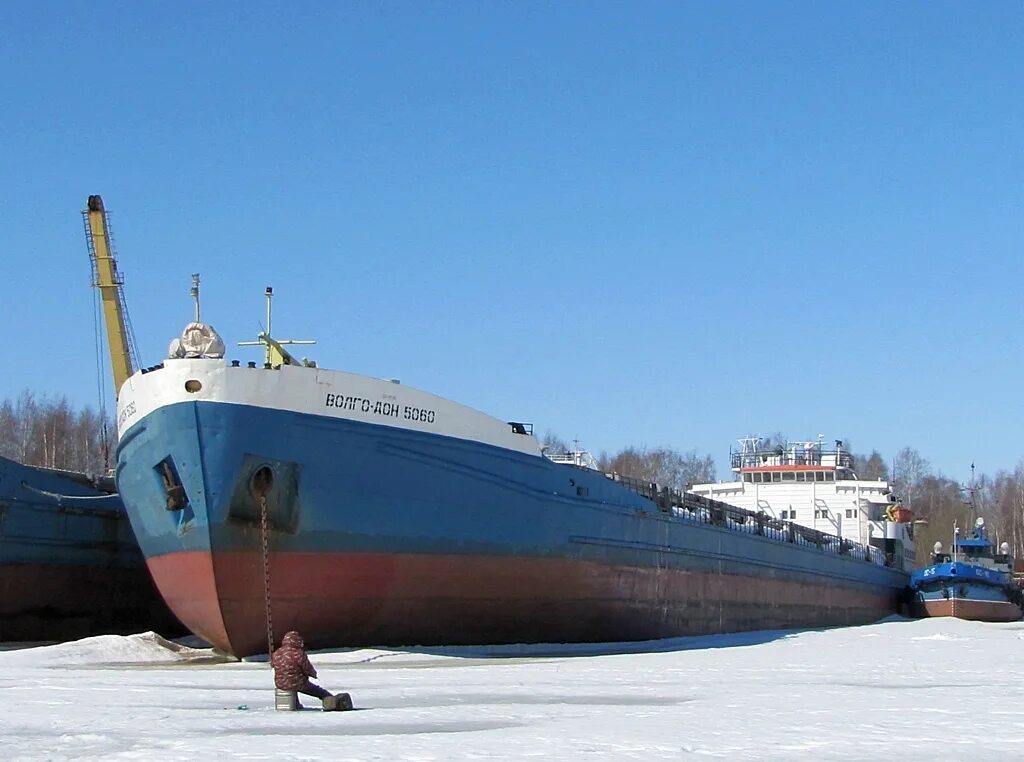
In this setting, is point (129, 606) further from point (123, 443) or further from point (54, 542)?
point (123, 443)

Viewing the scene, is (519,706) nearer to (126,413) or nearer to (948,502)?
(126,413)

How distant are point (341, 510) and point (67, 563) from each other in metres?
8.60

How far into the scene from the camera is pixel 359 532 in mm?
18594

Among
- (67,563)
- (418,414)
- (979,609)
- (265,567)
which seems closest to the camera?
(265,567)

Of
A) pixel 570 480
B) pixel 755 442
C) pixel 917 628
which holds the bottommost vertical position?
pixel 917 628

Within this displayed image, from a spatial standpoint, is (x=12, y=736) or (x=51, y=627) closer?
(x=12, y=736)

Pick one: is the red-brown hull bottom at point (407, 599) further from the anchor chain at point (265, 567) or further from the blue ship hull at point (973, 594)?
the blue ship hull at point (973, 594)

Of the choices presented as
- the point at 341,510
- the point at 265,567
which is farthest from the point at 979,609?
the point at 265,567

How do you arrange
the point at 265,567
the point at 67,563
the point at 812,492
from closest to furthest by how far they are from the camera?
the point at 265,567 < the point at 67,563 < the point at 812,492

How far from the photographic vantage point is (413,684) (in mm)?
14484

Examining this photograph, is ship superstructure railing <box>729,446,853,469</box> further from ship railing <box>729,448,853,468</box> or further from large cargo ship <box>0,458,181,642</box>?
large cargo ship <box>0,458,181,642</box>

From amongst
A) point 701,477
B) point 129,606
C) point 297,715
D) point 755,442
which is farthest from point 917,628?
point 701,477

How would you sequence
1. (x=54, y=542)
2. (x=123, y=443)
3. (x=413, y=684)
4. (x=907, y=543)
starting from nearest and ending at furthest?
(x=413, y=684), (x=123, y=443), (x=54, y=542), (x=907, y=543)

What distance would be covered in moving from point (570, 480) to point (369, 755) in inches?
555
